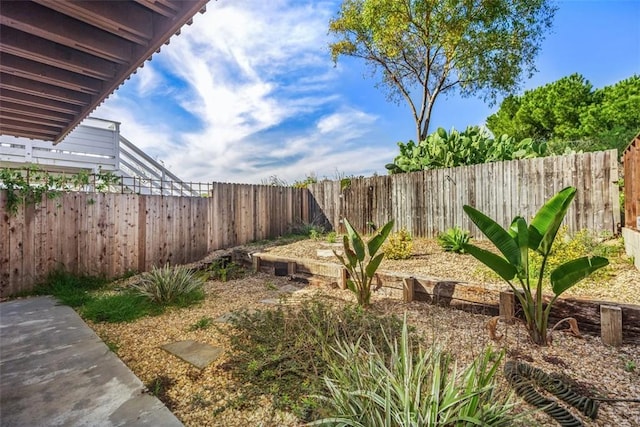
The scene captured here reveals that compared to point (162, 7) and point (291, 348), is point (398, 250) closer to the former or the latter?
point (291, 348)

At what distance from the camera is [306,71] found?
6367 millimetres

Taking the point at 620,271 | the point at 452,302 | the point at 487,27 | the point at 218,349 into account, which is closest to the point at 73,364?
the point at 218,349

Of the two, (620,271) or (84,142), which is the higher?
(84,142)

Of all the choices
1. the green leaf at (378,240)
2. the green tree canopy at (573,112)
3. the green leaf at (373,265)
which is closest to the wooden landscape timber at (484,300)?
the green leaf at (373,265)

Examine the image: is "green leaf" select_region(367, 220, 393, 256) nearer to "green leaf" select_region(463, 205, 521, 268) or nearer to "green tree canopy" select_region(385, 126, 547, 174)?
"green leaf" select_region(463, 205, 521, 268)

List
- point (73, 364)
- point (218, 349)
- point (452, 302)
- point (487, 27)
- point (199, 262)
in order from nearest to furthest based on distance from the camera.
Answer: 1. point (73, 364)
2. point (218, 349)
3. point (452, 302)
4. point (199, 262)
5. point (487, 27)

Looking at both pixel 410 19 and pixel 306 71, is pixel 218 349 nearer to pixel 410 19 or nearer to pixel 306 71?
pixel 306 71

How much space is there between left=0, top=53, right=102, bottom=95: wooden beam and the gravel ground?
91.6 inches

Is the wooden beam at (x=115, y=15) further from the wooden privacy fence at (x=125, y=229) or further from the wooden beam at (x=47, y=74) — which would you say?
the wooden privacy fence at (x=125, y=229)

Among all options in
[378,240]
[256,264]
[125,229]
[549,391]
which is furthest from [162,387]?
[125,229]

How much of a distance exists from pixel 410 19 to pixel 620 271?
934 centimetres

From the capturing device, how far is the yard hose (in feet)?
4.68

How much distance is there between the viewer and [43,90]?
9.23ft

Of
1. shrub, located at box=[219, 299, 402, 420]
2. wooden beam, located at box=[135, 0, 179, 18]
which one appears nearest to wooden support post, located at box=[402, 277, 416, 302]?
shrub, located at box=[219, 299, 402, 420]
